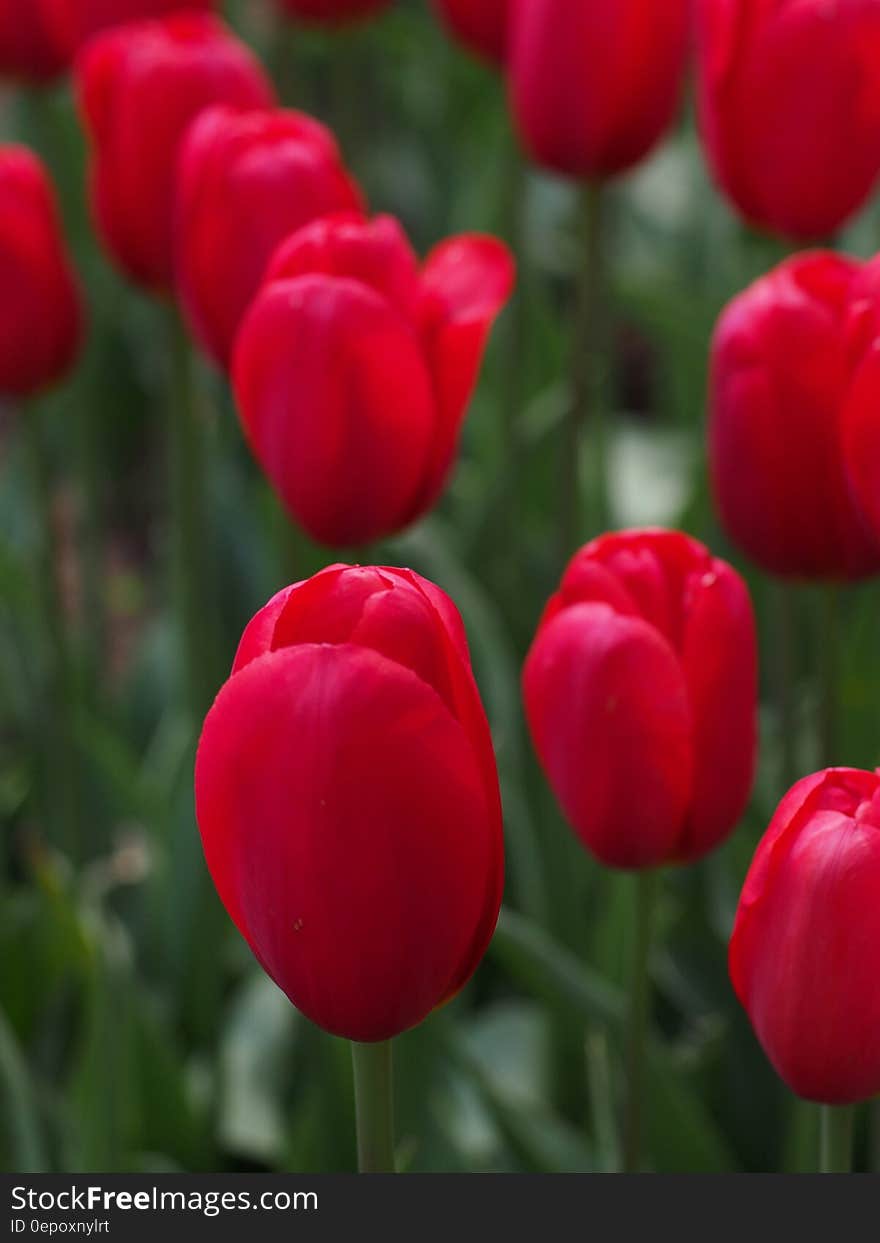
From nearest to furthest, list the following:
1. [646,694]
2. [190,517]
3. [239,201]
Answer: [646,694], [239,201], [190,517]

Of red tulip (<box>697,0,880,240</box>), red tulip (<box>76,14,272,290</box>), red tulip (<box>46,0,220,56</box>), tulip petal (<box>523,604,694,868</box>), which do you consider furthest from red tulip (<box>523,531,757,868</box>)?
red tulip (<box>46,0,220,56</box>)

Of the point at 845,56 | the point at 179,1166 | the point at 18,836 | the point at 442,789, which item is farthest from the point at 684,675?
the point at 18,836

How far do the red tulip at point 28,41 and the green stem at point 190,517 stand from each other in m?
0.30

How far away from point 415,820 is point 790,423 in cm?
36

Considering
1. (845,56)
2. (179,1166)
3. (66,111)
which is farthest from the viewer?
(66,111)

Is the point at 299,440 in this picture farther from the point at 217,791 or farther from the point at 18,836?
the point at 18,836

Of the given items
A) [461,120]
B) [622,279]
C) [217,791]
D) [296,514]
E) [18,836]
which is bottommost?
[18,836]

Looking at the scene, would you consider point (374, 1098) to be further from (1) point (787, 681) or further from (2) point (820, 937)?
(1) point (787, 681)

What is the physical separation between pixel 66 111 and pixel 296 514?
137cm

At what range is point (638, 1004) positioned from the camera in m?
0.73

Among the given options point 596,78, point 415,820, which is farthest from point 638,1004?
point 596,78

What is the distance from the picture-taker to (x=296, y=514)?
0.81 meters

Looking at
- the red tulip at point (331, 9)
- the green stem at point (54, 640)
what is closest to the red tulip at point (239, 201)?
the green stem at point (54, 640)

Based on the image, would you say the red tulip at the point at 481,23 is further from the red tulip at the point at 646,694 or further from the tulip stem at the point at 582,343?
the red tulip at the point at 646,694
